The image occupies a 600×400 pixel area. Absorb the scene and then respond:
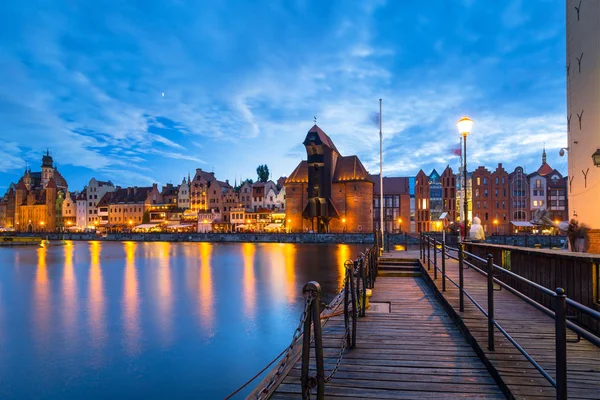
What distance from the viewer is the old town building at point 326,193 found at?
7644 centimetres

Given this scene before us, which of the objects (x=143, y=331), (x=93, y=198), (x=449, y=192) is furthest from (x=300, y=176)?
(x=93, y=198)

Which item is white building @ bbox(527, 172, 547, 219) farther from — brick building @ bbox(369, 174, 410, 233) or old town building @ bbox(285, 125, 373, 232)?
old town building @ bbox(285, 125, 373, 232)

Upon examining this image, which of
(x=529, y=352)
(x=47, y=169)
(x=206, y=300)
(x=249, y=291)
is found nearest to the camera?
(x=529, y=352)

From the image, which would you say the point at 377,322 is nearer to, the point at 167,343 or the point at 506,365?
the point at 506,365

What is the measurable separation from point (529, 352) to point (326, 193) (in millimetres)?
71855

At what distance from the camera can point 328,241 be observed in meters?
74.2

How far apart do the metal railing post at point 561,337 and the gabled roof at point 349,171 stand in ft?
248

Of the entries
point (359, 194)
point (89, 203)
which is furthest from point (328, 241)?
point (89, 203)

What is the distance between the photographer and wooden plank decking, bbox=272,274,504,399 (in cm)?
476

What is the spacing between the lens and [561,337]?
304 centimetres

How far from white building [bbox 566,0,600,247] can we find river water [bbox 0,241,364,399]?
1386cm

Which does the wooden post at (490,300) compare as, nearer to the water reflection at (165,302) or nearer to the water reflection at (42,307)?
the water reflection at (165,302)

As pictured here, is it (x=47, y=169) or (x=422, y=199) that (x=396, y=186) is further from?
(x=47, y=169)

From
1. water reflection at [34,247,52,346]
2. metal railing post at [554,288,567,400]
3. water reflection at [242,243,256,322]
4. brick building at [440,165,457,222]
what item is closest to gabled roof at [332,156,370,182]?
brick building at [440,165,457,222]
